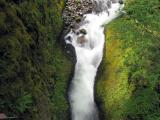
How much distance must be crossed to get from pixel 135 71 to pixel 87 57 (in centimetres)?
304

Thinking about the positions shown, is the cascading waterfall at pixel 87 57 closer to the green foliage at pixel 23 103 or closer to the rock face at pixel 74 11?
the rock face at pixel 74 11

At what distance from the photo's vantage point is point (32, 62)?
1525cm

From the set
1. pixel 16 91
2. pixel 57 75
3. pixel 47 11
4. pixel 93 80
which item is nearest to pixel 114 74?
pixel 93 80

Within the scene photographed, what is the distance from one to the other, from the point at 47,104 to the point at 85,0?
23.7 ft

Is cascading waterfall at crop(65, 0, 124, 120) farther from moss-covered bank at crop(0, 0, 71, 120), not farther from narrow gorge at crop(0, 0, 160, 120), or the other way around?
moss-covered bank at crop(0, 0, 71, 120)

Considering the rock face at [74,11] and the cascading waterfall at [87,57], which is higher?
the rock face at [74,11]

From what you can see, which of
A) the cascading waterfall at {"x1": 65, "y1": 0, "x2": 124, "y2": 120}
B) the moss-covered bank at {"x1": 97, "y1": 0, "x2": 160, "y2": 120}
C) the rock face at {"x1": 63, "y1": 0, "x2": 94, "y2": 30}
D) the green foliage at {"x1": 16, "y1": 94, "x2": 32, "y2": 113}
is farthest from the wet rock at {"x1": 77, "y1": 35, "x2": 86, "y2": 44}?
the green foliage at {"x1": 16, "y1": 94, "x2": 32, "y2": 113}

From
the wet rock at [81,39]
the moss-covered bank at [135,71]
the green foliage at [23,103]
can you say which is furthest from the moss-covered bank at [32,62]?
the moss-covered bank at [135,71]

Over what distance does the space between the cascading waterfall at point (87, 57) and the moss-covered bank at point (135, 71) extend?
0.46 m

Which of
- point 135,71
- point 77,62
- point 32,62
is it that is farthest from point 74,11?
point 32,62

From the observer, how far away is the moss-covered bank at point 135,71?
1520 cm

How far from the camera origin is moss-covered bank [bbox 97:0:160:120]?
49.9 feet

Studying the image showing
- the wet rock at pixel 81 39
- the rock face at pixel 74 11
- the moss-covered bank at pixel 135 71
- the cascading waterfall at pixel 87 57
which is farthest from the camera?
the rock face at pixel 74 11

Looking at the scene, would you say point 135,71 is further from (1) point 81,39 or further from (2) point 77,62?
(1) point 81,39
